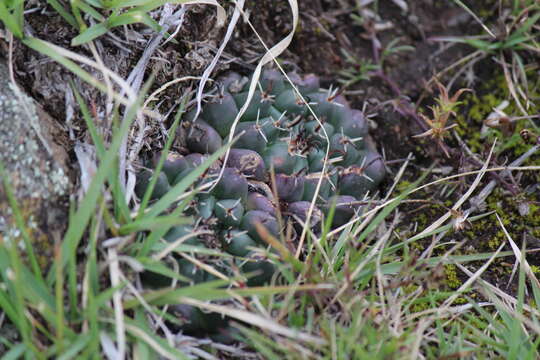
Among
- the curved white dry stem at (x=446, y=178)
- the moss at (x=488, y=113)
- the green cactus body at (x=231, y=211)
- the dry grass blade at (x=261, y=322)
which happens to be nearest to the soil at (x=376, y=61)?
the moss at (x=488, y=113)

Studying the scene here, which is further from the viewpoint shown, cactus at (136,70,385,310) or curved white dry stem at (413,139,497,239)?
curved white dry stem at (413,139,497,239)

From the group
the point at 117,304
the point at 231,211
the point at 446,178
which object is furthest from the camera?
the point at 446,178

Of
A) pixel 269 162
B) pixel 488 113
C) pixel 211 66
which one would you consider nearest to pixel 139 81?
pixel 211 66

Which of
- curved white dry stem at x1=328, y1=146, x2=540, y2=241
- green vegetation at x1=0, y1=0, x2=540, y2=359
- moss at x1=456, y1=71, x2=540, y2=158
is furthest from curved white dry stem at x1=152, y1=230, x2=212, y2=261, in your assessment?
moss at x1=456, y1=71, x2=540, y2=158

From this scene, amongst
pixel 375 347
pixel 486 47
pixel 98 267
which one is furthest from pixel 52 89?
pixel 486 47

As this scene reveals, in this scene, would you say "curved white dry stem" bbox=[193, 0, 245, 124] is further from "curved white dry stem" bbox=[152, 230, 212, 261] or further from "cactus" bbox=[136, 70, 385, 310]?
"curved white dry stem" bbox=[152, 230, 212, 261]

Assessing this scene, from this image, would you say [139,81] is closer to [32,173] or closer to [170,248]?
[32,173]
